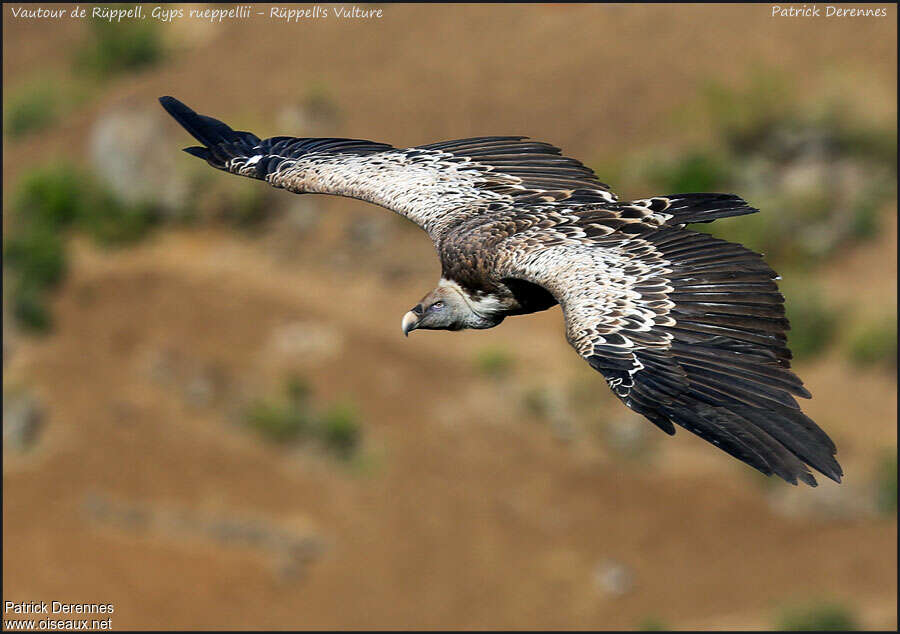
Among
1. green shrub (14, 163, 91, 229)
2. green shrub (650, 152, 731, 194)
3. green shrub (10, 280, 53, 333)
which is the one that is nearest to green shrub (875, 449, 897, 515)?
green shrub (650, 152, 731, 194)

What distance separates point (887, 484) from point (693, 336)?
18312 mm

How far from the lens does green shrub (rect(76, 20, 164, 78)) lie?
44531mm

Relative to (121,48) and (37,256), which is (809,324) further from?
(121,48)

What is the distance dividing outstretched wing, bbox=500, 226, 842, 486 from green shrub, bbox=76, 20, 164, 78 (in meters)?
33.3

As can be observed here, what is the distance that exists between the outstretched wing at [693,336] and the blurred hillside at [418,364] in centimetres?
1648

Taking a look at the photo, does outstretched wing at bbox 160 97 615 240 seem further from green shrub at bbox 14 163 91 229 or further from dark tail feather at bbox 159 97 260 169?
green shrub at bbox 14 163 91 229

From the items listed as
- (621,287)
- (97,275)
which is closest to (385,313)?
(97,275)

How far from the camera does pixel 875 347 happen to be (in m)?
31.0

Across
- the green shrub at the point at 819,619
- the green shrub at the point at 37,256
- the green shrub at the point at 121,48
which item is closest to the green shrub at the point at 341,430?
the green shrub at the point at 37,256

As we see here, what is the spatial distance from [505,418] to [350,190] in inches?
635

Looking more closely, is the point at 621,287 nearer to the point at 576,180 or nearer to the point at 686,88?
the point at 576,180

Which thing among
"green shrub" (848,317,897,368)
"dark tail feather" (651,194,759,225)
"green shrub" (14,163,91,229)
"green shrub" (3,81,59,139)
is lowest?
"green shrub" (848,317,897,368)

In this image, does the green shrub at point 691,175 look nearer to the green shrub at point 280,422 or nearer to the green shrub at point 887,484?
the green shrub at point 887,484

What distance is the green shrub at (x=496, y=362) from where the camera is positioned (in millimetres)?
32031
